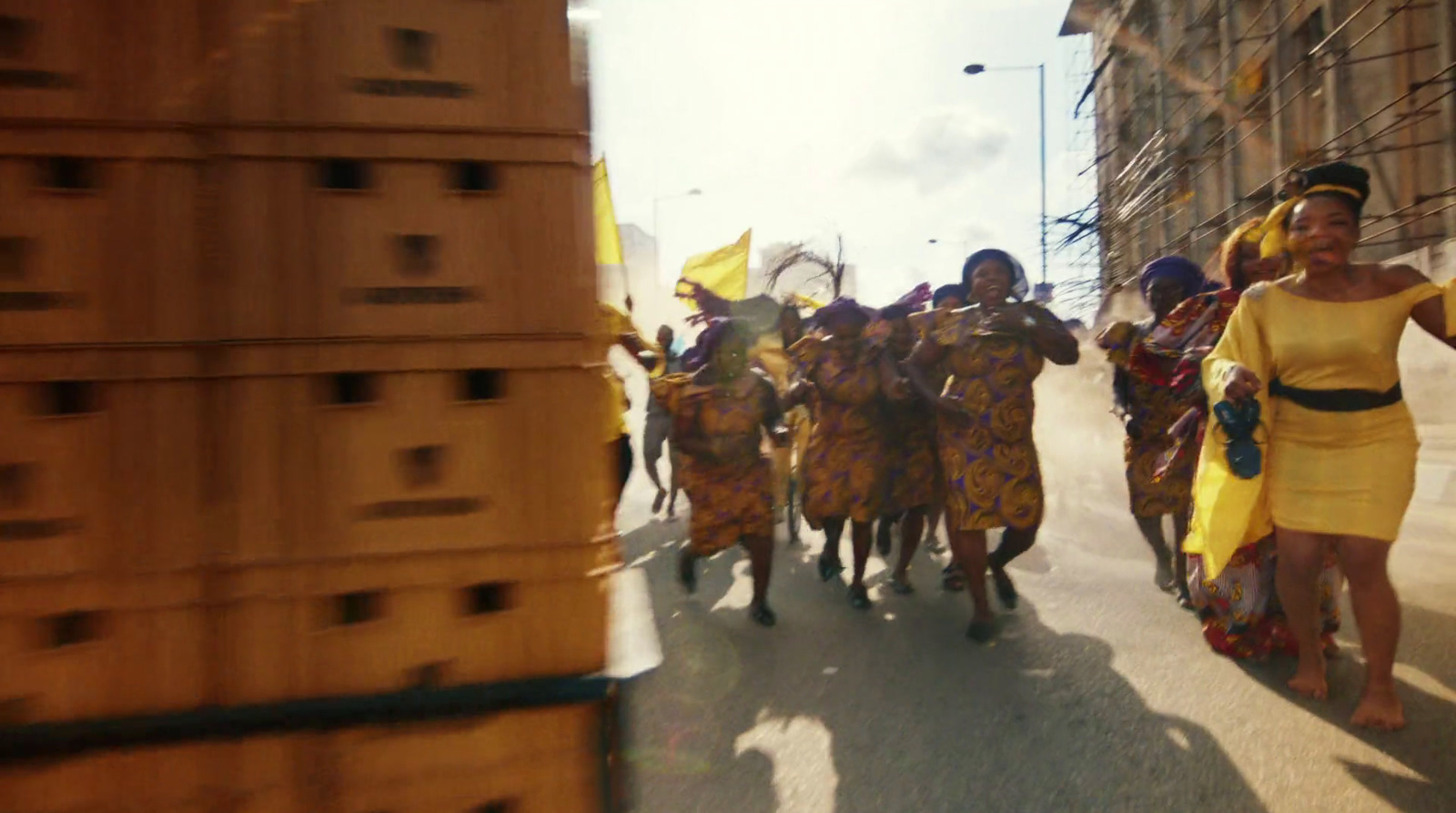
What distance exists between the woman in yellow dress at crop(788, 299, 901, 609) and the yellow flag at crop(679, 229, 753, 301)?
1.82 metres

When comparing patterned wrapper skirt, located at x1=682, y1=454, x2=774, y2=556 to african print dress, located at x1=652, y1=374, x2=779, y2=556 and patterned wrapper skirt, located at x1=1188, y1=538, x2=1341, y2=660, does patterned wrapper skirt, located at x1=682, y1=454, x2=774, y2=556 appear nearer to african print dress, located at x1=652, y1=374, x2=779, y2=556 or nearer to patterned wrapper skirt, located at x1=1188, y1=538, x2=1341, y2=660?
african print dress, located at x1=652, y1=374, x2=779, y2=556

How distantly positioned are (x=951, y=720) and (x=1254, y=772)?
3.21 feet

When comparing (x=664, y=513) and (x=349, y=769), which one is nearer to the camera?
(x=349, y=769)

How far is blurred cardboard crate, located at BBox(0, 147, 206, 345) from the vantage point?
1.31m

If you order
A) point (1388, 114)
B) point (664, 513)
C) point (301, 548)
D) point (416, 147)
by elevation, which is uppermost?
point (1388, 114)

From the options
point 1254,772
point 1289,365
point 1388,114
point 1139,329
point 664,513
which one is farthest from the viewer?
point 1388,114

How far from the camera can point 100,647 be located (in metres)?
1.34

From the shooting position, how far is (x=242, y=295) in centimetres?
134

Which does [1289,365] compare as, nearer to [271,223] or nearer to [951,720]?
[951,720]

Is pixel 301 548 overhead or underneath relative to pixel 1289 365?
underneath

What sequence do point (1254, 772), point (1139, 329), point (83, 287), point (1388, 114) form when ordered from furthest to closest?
point (1388, 114)
point (1139, 329)
point (1254, 772)
point (83, 287)

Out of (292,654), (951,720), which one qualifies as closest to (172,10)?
(292,654)

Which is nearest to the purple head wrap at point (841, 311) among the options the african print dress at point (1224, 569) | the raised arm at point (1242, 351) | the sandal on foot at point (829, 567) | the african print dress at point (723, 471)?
the african print dress at point (723, 471)

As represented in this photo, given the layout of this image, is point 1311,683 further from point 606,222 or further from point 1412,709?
point 606,222
